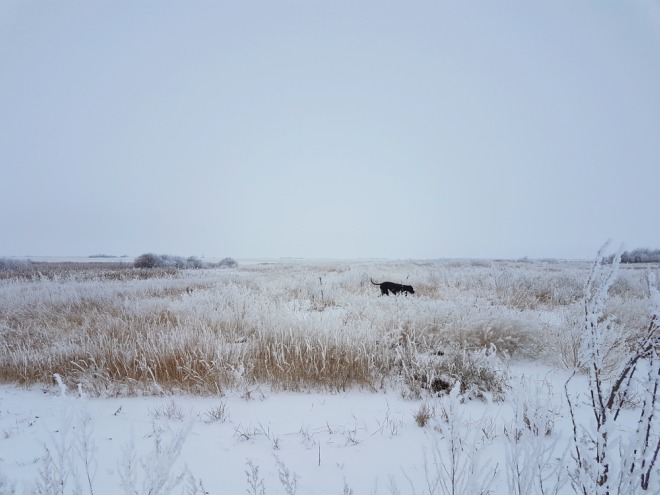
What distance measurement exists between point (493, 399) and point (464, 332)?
60.8 inches

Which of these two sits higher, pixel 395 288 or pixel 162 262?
pixel 395 288

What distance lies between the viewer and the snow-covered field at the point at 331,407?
4.67 ft

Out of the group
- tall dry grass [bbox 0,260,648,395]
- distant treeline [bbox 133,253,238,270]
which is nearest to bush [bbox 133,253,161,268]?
distant treeline [bbox 133,253,238,270]

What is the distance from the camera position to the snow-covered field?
4.67ft

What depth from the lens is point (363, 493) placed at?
6.26 feet

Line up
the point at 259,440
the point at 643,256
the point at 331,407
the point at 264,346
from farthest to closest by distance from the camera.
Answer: the point at 643,256
the point at 264,346
the point at 331,407
the point at 259,440

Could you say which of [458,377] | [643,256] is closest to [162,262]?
[458,377]

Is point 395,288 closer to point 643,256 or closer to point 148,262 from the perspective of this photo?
point 148,262

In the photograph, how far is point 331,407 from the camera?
3.03 meters

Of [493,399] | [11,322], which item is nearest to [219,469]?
[493,399]

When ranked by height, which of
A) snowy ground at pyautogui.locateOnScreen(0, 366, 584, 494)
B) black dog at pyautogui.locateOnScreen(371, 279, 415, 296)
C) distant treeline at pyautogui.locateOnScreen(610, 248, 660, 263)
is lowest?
snowy ground at pyautogui.locateOnScreen(0, 366, 584, 494)

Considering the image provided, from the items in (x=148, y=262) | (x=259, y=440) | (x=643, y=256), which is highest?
(x=643, y=256)

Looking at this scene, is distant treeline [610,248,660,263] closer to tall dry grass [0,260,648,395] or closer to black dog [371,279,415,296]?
black dog [371,279,415,296]

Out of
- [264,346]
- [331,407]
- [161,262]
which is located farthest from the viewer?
[161,262]
